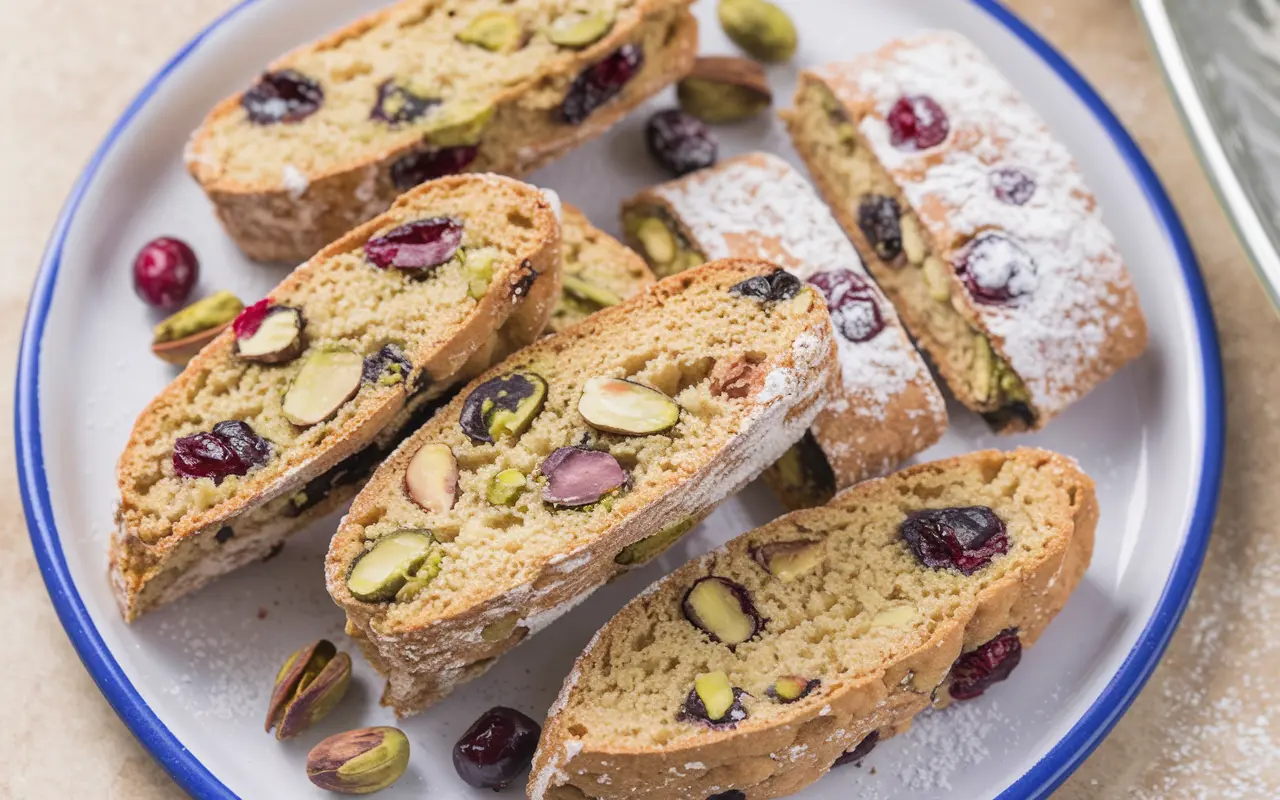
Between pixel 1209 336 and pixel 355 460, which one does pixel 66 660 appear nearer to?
pixel 355 460

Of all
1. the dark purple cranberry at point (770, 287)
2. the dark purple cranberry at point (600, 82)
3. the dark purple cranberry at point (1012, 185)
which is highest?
the dark purple cranberry at point (600, 82)

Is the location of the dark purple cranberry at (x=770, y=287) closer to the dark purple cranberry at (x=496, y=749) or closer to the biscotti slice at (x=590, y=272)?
the biscotti slice at (x=590, y=272)

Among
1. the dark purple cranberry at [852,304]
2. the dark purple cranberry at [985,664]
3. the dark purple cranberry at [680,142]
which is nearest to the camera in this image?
the dark purple cranberry at [985,664]

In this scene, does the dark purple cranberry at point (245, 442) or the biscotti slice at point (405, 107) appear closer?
the dark purple cranberry at point (245, 442)

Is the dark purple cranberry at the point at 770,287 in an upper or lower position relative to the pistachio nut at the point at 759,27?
lower

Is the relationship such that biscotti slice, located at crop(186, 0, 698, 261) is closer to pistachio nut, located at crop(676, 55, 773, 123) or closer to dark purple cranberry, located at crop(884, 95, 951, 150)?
pistachio nut, located at crop(676, 55, 773, 123)

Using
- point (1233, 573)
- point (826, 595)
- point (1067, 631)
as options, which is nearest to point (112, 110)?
point (826, 595)

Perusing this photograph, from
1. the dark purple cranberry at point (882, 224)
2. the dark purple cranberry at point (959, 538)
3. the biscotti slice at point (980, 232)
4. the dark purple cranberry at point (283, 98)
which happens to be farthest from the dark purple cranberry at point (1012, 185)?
the dark purple cranberry at point (283, 98)

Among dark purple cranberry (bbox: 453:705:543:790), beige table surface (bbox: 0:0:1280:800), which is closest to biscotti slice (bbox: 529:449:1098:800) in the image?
dark purple cranberry (bbox: 453:705:543:790)
